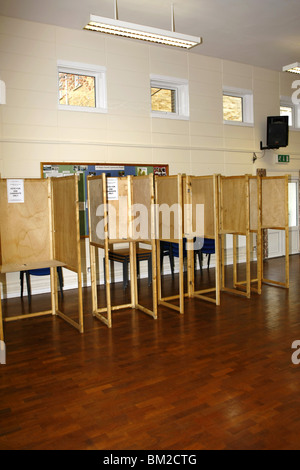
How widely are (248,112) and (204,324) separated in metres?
5.79

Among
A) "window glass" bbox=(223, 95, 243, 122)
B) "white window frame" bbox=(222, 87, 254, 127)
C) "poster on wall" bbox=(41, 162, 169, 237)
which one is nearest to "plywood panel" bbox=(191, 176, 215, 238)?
"poster on wall" bbox=(41, 162, 169, 237)

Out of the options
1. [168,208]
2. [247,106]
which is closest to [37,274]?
[168,208]

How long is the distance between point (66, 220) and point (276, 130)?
6.04 m

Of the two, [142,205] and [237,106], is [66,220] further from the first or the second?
[237,106]

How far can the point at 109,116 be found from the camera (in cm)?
700

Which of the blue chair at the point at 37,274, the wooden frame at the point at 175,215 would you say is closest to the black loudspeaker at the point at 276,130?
the wooden frame at the point at 175,215

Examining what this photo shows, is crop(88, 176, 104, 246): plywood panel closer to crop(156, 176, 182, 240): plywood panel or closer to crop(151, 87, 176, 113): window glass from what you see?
crop(156, 176, 182, 240): plywood panel

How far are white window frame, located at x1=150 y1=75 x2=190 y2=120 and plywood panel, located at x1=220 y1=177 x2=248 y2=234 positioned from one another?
6.90 feet

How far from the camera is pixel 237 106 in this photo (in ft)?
29.5

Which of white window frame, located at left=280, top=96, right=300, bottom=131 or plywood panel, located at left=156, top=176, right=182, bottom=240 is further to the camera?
white window frame, located at left=280, top=96, right=300, bottom=131

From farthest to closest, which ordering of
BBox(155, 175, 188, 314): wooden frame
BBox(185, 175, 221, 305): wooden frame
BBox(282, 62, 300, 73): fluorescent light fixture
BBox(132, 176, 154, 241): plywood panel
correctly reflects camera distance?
BBox(282, 62, 300, 73): fluorescent light fixture < BBox(185, 175, 221, 305): wooden frame < BBox(155, 175, 188, 314): wooden frame < BBox(132, 176, 154, 241): plywood panel

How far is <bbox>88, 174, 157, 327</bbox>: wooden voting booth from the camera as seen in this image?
4.85 metres

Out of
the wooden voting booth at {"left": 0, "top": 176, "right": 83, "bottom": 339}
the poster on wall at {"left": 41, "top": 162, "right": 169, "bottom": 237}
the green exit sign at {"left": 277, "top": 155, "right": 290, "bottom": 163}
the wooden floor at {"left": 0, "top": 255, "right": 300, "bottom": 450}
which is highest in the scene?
the green exit sign at {"left": 277, "top": 155, "right": 290, "bottom": 163}

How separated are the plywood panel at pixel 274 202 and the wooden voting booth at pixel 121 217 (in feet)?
7.99
